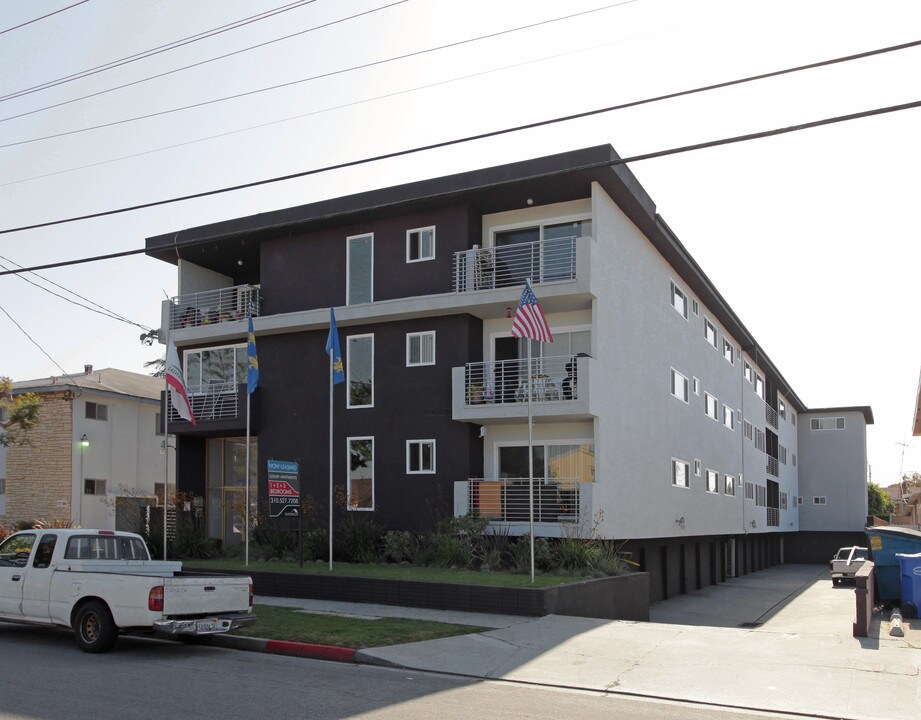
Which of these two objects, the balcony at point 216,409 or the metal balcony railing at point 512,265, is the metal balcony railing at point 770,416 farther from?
the balcony at point 216,409

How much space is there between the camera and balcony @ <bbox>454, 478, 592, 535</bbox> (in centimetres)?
2348

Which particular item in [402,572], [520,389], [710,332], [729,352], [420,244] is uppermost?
[420,244]

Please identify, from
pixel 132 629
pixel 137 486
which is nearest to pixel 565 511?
pixel 132 629

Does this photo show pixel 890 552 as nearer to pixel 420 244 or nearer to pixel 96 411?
pixel 420 244

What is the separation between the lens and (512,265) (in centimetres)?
2562

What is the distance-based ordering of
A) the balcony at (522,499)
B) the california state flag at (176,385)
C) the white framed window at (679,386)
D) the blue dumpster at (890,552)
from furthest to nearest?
the white framed window at (679,386)
the california state flag at (176,385)
the balcony at (522,499)
the blue dumpster at (890,552)

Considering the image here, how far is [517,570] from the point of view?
833 inches

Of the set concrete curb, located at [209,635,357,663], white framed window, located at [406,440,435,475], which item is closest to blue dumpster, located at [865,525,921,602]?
white framed window, located at [406,440,435,475]

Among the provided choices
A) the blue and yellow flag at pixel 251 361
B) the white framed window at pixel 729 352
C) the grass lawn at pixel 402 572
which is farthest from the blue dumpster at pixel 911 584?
the white framed window at pixel 729 352

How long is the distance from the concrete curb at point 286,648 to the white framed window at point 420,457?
38.2ft

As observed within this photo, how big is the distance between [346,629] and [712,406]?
2643 centimetres

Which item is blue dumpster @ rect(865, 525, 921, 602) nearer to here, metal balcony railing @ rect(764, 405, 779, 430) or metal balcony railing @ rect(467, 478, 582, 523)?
metal balcony railing @ rect(467, 478, 582, 523)

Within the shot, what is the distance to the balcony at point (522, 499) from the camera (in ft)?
77.0

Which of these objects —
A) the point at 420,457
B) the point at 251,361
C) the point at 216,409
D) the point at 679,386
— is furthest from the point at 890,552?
the point at 216,409
